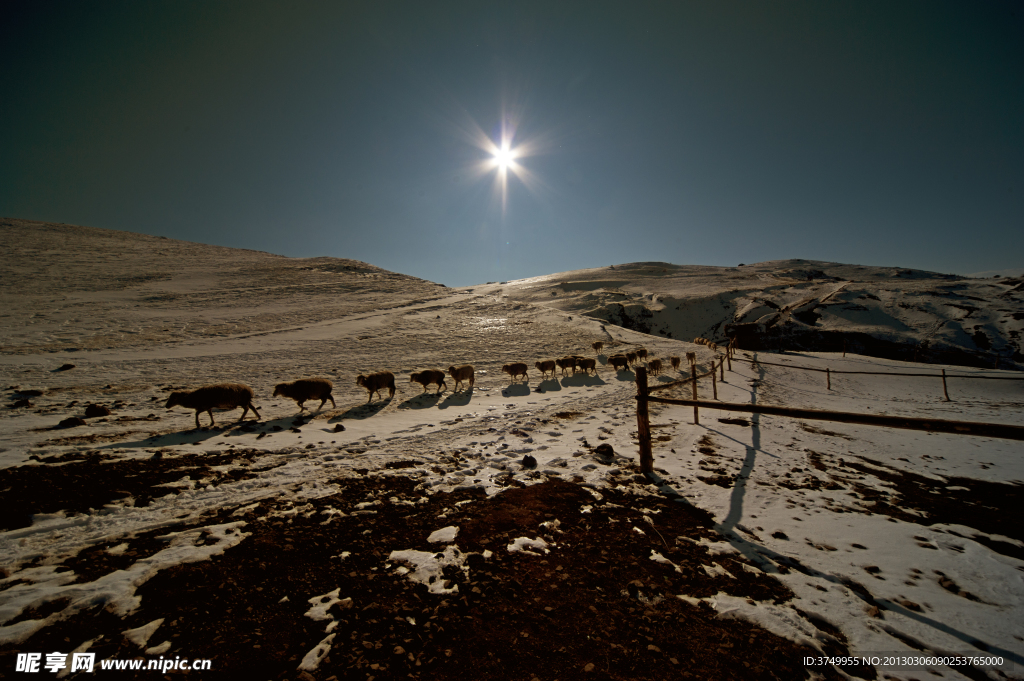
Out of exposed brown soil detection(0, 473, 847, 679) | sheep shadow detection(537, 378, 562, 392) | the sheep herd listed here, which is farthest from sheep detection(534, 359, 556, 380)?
exposed brown soil detection(0, 473, 847, 679)

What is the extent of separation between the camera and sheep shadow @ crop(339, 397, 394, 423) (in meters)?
11.0

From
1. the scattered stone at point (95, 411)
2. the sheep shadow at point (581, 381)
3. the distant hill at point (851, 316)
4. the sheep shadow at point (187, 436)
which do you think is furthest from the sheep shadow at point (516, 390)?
the distant hill at point (851, 316)

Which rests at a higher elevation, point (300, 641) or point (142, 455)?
point (142, 455)

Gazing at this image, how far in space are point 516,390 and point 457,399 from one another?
3.02 metres

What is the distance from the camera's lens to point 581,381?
18.2 metres

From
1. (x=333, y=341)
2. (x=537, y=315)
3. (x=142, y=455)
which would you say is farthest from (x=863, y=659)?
(x=537, y=315)

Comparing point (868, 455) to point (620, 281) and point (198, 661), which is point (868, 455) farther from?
Result: point (620, 281)

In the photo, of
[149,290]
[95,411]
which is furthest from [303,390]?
[149,290]

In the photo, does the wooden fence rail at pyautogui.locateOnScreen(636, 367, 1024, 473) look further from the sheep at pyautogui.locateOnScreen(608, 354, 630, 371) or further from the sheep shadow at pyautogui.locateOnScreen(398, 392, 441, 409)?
the sheep at pyautogui.locateOnScreen(608, 354, 630, 371)

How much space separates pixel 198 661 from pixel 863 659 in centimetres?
531

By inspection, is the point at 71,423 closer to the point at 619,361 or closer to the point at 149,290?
the point at 619,361

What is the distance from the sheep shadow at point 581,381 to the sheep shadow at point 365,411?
→ 8.71 meters

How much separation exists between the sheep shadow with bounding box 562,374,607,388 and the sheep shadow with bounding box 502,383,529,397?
2316 millimetres

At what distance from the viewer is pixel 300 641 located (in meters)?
2.77
